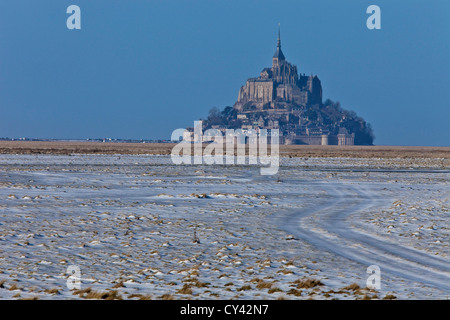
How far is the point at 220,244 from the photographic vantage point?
17.0 metres

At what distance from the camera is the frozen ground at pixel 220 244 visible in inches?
482

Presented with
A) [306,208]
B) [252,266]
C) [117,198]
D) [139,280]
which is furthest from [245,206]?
[139,280]

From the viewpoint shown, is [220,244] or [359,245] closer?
[220,244]

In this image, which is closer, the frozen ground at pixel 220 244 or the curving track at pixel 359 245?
the frozen ground at pixel 220 244

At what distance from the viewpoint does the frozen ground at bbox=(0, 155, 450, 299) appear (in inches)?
482

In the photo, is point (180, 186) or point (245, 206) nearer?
point (245, 206)

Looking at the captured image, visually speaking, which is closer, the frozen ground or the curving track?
the frozen ground

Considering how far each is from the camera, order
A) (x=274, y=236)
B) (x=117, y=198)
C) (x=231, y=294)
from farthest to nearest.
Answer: (x=117, y=198) < (x=274, y=236) < (x=231, y=294)

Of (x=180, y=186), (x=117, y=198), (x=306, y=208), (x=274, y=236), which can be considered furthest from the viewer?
(x=180, y=186)

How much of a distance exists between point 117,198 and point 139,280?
52.0 ft

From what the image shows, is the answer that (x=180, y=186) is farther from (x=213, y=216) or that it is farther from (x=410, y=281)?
(x=410, y=281)

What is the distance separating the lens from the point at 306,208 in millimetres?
25969

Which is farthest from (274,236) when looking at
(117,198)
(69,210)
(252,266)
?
(117,198)

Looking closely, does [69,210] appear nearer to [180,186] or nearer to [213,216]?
[213,216]
